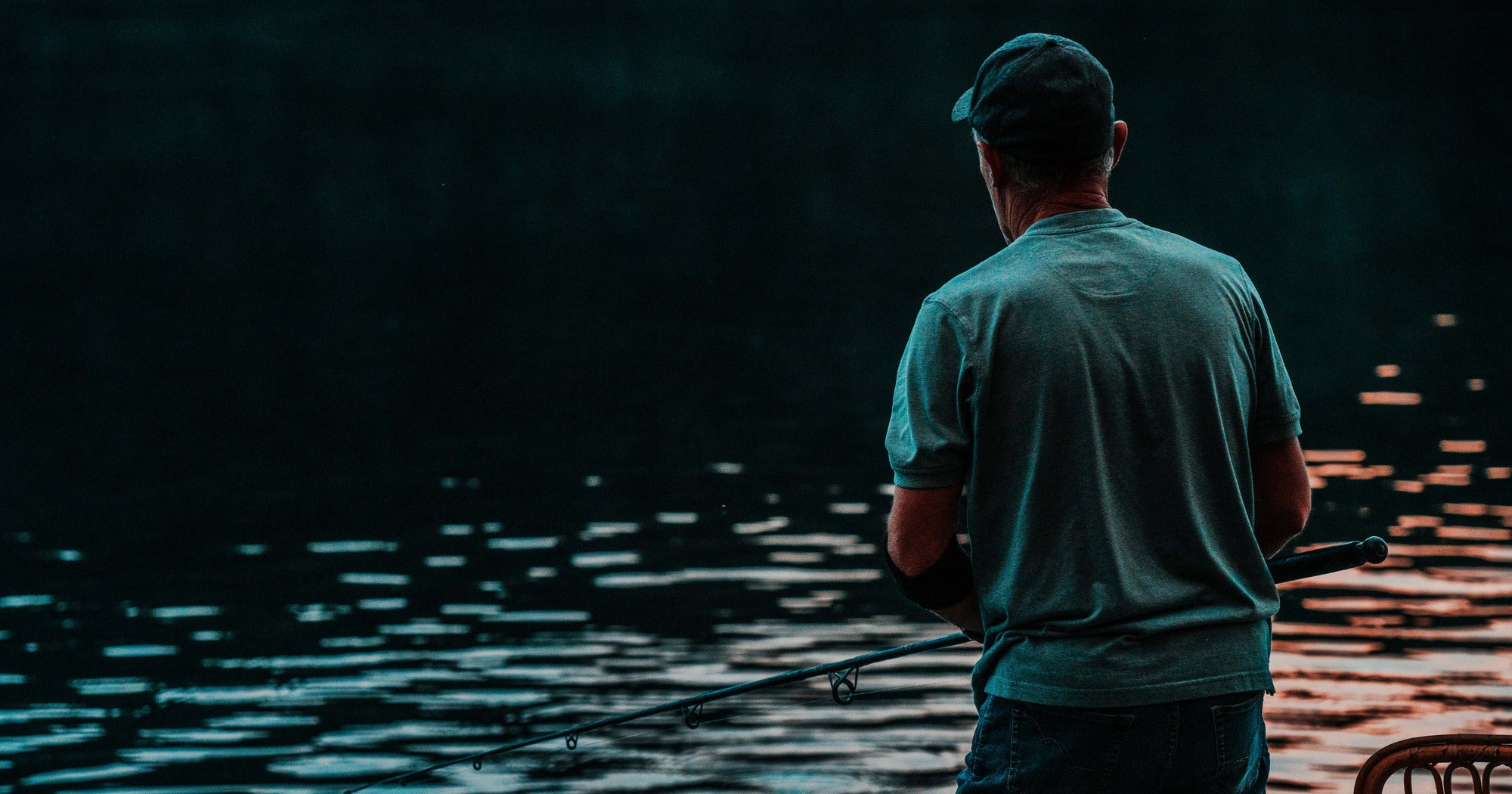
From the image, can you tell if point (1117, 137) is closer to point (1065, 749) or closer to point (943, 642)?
point (1065, 749)

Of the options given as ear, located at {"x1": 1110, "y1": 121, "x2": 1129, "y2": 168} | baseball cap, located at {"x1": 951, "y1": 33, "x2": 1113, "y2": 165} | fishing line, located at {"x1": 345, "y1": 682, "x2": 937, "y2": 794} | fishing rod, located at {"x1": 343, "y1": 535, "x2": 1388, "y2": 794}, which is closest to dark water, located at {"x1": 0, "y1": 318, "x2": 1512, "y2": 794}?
fishing line, located at {"x1": 345, "y1": 682, "x2": 937, "y2": 794}

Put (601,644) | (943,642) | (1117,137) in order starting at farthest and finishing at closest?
1. (601,644)
2. (943,642)
3. (1117,137)

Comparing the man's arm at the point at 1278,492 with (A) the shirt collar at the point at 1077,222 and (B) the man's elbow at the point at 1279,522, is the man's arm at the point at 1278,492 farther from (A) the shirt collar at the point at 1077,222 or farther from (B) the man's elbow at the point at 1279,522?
(A) the shirt collar at the point at 1077,222

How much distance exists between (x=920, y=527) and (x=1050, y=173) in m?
0.46

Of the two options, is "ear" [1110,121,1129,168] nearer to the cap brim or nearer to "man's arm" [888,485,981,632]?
the cap brim

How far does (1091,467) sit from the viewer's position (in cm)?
191

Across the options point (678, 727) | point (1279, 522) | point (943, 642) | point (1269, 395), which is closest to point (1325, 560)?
point (1279, 522)

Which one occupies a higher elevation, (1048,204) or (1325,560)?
(1048,204)

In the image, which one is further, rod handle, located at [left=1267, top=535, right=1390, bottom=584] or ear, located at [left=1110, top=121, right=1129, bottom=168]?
rod handle, located at [left=1267, top=535, right=1390, bottom=584]

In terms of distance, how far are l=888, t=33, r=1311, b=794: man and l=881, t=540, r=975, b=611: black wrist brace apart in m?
0.03

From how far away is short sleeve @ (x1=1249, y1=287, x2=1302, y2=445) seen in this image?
202cm

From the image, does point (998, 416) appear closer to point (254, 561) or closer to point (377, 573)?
point (377, 573)

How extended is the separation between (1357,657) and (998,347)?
20.7ft

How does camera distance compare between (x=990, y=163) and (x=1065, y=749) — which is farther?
(x=990, y=163)
